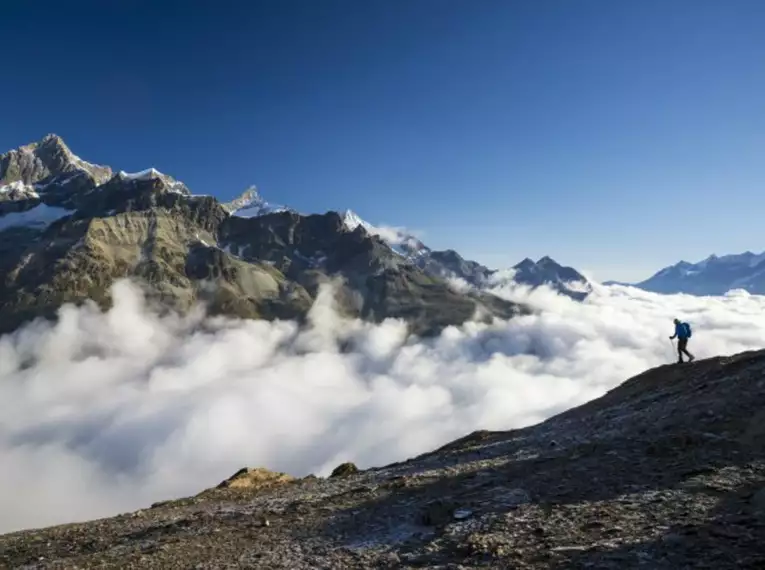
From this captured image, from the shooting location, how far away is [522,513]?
60.6 ft

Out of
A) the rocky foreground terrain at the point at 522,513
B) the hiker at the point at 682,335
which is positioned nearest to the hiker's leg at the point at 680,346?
the hiker at the point at 682,335

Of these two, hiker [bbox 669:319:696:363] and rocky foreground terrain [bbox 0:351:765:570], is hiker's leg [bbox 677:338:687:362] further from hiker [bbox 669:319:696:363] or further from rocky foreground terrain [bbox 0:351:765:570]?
rocky foreground terrain [bbox 0:351:765:570]

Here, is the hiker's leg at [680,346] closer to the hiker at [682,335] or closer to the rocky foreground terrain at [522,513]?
the hiker at [682,335]

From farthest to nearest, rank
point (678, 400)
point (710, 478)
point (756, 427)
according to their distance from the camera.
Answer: point (678, 400), point (756, 427), point (710, 478)

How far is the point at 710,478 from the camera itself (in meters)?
18.7

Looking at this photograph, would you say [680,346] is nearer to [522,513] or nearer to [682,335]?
[682,335]

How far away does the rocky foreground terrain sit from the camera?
15102 mm

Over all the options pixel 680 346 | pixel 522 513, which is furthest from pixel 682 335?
pixel 522 513

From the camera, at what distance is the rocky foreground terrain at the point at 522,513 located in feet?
49.5

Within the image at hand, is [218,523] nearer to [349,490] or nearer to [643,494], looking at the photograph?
[349,490]

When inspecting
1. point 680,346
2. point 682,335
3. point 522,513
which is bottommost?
point 522,513

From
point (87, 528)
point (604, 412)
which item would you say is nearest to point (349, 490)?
point (87, 528)

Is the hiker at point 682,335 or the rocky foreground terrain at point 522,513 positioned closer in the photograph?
the rocky foreground terrain at point 522,513

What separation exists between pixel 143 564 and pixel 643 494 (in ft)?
55.7
